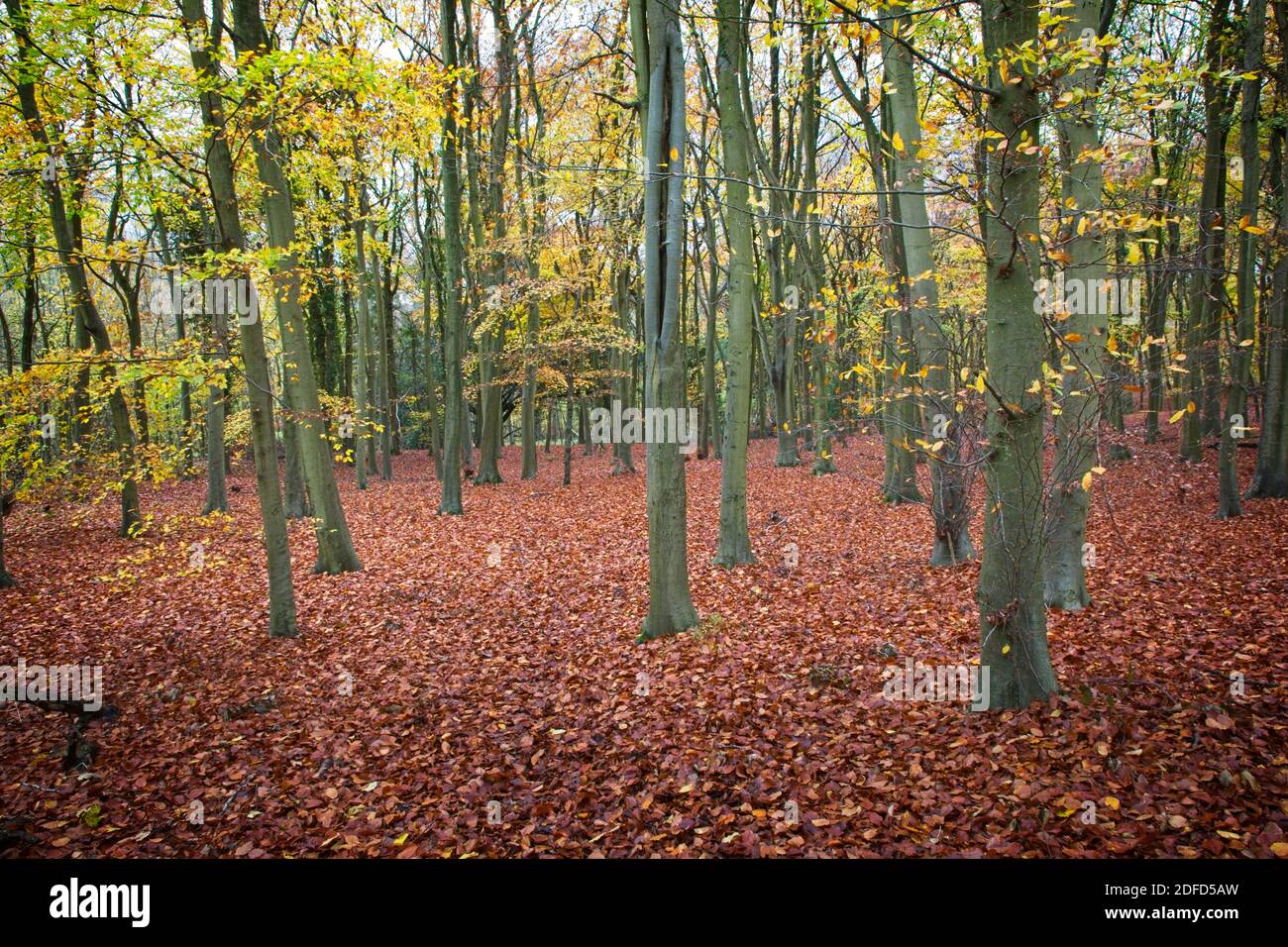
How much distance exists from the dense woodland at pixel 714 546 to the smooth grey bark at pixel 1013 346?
3 cm

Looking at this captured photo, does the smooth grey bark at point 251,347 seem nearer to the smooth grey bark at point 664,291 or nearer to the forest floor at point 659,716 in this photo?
the forest floor at point 659,716

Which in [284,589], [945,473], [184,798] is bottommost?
[184,798]

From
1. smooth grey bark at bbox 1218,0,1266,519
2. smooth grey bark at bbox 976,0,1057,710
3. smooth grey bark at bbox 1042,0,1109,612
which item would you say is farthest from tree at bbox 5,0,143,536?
smooth grey bark at bbox 1218,0,1266,519

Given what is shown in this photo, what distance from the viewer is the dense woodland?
3.95 meters

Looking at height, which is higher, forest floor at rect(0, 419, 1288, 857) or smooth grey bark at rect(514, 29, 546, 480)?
smooth grey bark at rect(514, 29, 546, 480)

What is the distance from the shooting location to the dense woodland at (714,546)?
155 inches

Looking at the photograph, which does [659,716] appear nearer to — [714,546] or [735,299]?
[714,546]

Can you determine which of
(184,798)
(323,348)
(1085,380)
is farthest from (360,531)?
(323,348)

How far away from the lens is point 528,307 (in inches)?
745

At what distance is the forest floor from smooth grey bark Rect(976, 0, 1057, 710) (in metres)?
0.96

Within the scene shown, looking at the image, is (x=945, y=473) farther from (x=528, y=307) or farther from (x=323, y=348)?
(x=323, y=348)

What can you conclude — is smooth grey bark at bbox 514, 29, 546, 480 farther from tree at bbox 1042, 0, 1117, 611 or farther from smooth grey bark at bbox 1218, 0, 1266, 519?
smooth grey bark at bbox 1218, 0, 1266, 519
